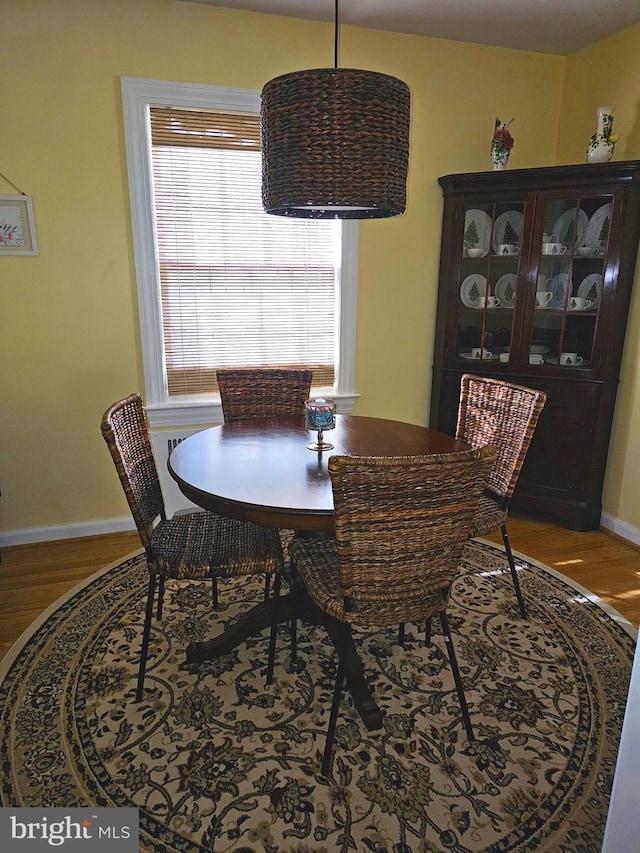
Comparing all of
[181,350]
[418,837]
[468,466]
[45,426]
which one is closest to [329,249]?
[181,350]

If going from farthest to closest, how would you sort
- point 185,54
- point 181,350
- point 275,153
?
point 181,350
point 185,54
point 275,153

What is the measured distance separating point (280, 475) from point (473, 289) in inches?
82.5

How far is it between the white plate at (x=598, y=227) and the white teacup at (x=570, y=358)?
59 cm

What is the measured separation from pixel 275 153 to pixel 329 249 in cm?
164

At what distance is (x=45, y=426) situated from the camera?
9.86ft

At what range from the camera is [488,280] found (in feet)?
11.0

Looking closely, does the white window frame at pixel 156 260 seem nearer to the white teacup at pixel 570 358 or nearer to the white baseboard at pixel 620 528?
the white teacup at pixel 570 358

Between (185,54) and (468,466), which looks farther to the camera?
(185,54)

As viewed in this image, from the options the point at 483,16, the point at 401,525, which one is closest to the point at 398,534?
the point at 401,525

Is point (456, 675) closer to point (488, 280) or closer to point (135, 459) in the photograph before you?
point (135, 459)

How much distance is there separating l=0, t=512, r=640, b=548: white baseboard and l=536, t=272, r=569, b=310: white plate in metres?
1.26

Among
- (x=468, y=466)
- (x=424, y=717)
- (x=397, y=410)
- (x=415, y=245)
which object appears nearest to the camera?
(x=468, y=466)

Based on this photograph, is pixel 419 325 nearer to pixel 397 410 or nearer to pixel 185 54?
pixel 397 410

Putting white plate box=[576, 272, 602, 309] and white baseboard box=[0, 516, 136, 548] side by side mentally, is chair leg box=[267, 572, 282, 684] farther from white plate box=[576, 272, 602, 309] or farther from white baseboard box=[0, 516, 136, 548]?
white plate box=[576, 272, 602, 309]
